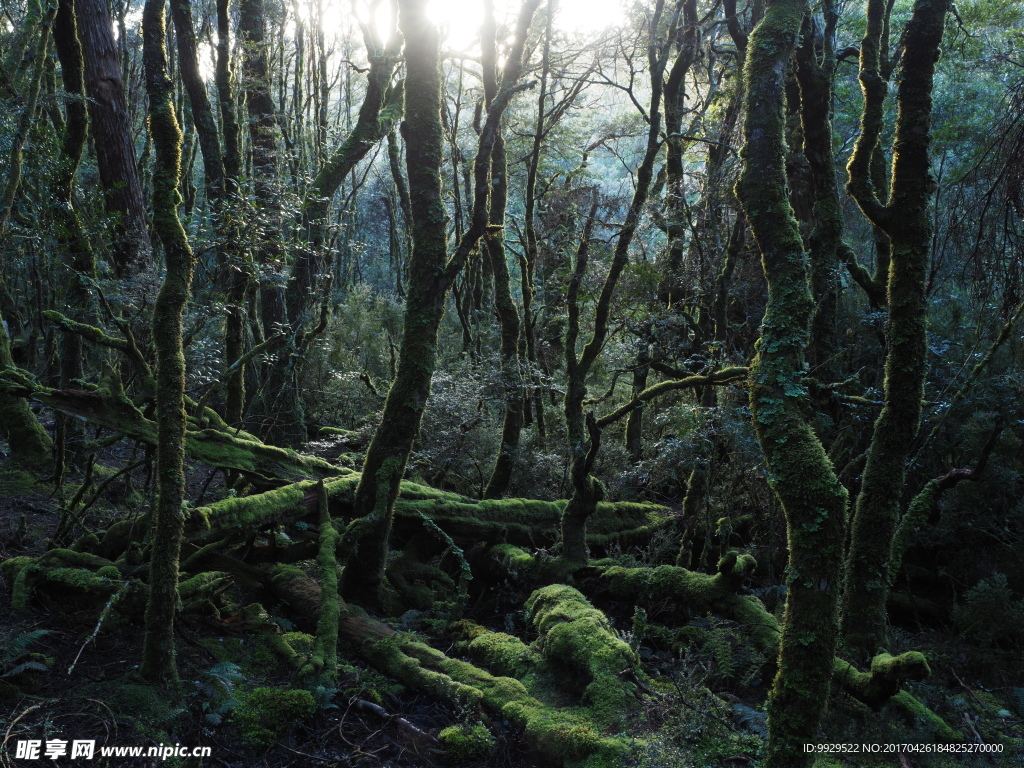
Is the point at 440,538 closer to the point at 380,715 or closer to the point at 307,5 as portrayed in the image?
the point at 380,715

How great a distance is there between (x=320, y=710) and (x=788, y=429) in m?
3.87

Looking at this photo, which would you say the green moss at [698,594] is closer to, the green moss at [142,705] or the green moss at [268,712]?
the green moss at [268,712]

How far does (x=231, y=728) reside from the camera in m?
4.11

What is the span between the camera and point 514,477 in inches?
396

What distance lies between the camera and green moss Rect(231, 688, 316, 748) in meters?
4.12

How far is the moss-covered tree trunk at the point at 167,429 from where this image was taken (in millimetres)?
4078

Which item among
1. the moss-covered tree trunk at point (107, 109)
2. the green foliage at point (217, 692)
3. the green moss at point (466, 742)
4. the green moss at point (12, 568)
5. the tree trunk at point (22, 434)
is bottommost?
the green moss at point (466, 742)

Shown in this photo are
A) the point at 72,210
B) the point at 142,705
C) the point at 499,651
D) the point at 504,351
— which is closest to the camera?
the point at 142,705

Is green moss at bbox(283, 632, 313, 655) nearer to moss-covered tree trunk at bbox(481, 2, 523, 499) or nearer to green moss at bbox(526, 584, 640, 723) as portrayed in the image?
green moss at bbox(526, 584, 640, 723)

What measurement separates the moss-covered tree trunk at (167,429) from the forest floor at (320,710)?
0.30 meters

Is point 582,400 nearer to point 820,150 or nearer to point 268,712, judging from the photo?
point 820,150

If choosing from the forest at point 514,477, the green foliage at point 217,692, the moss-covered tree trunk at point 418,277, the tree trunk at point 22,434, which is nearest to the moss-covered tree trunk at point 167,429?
the forest at point 514,477

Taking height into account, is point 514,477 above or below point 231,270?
below

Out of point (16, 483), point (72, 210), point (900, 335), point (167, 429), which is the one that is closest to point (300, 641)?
point (167, 429)
